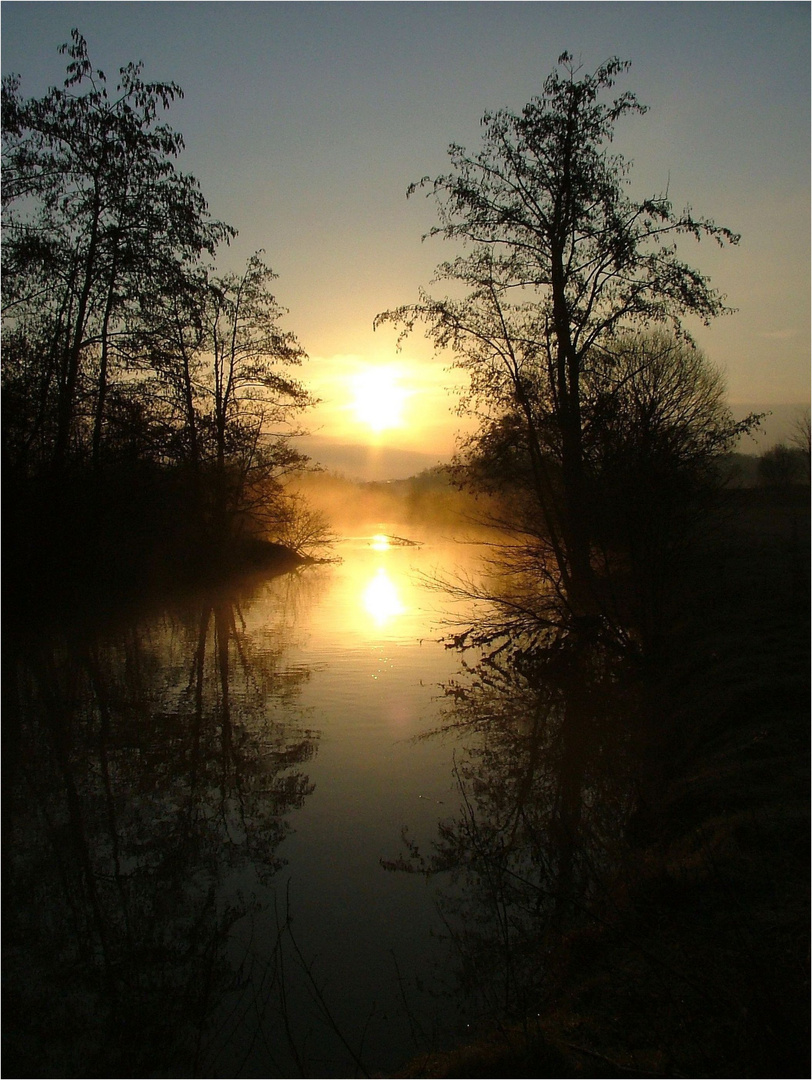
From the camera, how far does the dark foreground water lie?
138 inches

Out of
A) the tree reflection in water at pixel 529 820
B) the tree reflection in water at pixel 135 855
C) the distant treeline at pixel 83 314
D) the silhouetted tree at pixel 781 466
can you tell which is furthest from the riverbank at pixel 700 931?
the silhouetted tree at pixel 781 466

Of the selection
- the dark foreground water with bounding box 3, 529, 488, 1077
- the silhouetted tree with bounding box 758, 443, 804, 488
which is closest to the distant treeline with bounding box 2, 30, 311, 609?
the dark foreground water with bounding box 3, 529, 488, 1077

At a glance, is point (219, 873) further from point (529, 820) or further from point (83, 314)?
point (83, 314)

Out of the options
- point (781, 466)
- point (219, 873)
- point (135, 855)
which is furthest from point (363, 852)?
point (781, 466)

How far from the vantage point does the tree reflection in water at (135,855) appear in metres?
3.53

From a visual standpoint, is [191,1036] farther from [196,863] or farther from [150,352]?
[150,352]

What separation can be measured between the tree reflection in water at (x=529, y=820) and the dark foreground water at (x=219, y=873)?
0.69ft

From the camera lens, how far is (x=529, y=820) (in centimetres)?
602

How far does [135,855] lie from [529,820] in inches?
119

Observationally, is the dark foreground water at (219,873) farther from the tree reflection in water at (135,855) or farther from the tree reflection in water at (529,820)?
the tree reflection in water at (529,820)

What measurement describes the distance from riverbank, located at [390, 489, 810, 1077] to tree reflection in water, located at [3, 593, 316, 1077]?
4.31 feet

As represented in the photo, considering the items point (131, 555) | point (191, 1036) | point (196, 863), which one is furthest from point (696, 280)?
point (131, 555)

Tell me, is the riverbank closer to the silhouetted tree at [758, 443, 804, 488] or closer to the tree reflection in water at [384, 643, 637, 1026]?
the tree reflection in water at [384, 643, 637, 1026]

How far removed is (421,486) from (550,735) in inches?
4152
